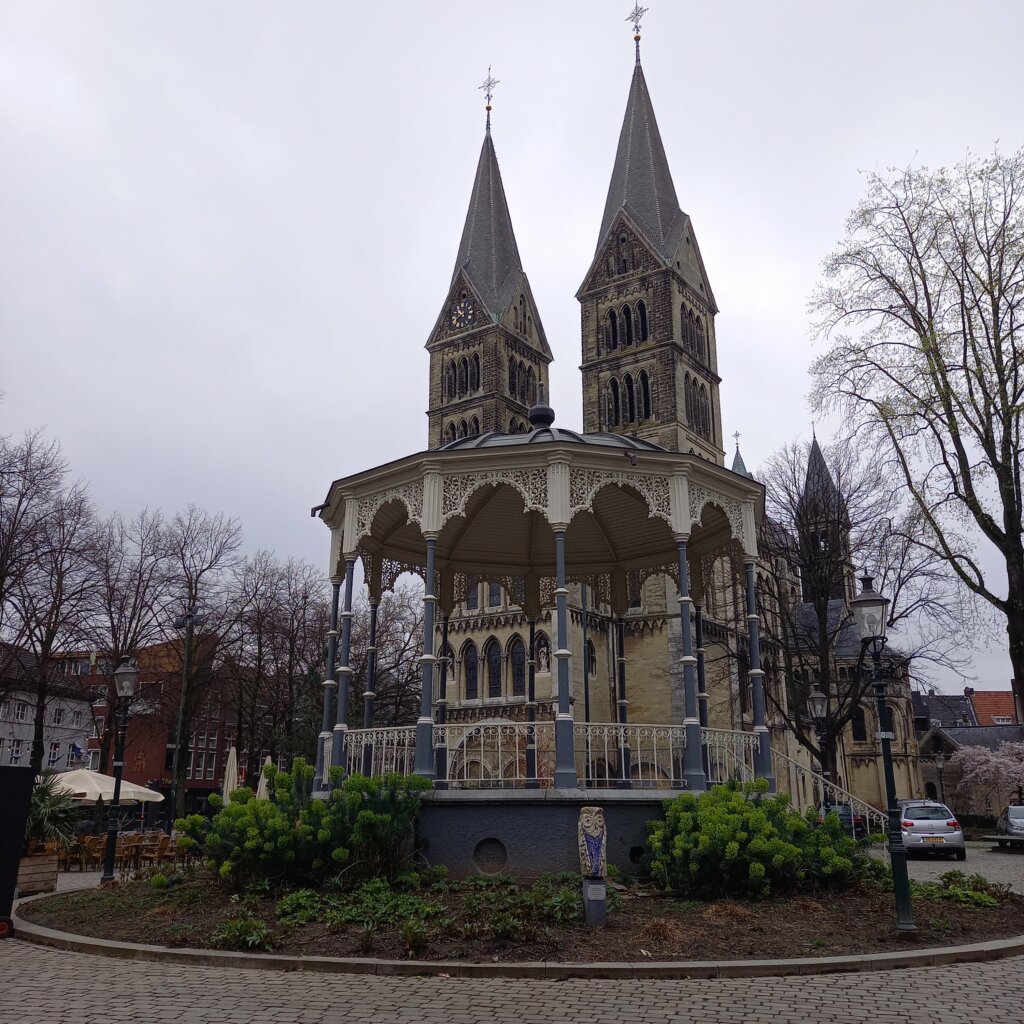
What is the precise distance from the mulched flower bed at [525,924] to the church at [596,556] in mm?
2388

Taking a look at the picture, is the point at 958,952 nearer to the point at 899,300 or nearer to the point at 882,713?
the point at 882,713

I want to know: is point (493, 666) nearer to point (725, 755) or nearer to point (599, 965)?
point (725, 755)

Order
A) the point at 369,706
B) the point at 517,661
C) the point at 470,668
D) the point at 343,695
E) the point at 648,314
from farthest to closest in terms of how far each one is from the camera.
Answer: the point at 648,314
the point at 470,668
the point at 517,661
the point at 369,706
the point at 343,695

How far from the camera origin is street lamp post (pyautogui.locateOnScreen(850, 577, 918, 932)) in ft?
32.0

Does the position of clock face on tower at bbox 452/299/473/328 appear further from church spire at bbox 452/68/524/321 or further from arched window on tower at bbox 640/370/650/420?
arched window on tower at bbox 640/370/650/420

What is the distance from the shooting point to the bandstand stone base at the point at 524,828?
12.0 meters

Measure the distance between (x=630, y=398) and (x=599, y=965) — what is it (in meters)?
55.1

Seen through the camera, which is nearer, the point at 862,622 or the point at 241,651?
the point at 862,622

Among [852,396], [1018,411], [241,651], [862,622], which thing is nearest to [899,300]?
[852,396]

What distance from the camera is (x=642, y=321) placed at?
63.3m

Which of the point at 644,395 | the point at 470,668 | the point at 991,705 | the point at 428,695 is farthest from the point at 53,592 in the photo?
the point at 991,705

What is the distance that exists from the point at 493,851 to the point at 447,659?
528 cm

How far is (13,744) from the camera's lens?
58.9 m

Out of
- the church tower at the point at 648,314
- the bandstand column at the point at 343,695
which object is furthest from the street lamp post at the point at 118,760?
the church tower at the point at 648,314
